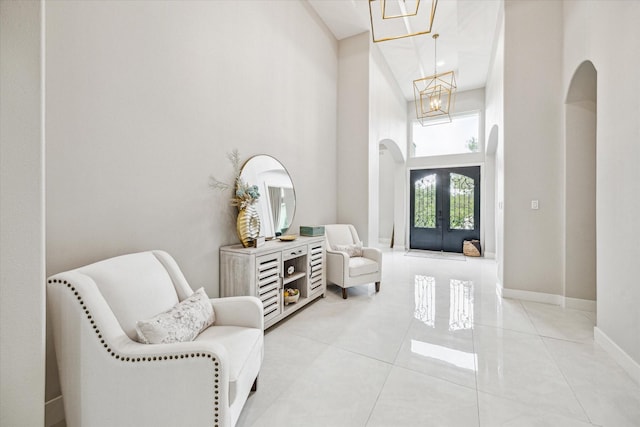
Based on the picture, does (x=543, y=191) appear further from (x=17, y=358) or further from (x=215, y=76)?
(x=17, y=358)

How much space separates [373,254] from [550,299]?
2.22 m

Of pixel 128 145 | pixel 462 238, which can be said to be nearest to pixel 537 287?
pixel 462 238

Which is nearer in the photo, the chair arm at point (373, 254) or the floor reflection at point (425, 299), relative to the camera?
the floor reflection at point (425, 299)

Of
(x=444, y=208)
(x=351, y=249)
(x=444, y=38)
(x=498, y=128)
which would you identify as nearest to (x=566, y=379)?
(x=351, y=249)

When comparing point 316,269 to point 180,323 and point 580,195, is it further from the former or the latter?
point 580,195

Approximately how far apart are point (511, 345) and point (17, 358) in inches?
123

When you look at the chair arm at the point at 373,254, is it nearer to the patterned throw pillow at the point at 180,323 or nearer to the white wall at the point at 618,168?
the white wall at the point at 618,168

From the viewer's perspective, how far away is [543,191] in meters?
3.38

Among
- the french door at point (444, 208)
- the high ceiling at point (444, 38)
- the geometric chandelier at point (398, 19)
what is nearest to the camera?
the geometric chandelier at point (398, 19)

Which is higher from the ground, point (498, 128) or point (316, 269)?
point (498, 128)

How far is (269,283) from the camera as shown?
250 centimetres

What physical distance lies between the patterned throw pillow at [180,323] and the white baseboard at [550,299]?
369cm

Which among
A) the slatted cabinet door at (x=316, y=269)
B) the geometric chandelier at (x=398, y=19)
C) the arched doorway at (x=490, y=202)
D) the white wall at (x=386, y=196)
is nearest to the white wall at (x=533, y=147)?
the geometric chandelier at (x=398, y=19)

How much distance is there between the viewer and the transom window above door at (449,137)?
6.74 metres
